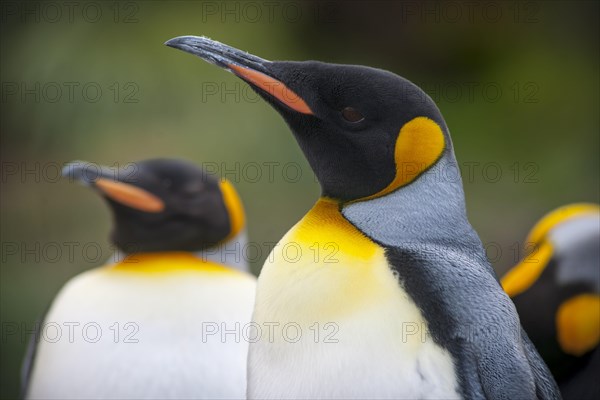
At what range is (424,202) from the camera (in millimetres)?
1119

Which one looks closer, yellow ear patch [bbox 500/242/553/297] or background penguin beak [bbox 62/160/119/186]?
yellow ear patch [bbox 500/242/553/297]

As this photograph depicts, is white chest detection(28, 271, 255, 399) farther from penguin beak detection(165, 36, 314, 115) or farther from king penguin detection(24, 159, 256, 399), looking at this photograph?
penguin beak detection(165, 36, 314, 115)

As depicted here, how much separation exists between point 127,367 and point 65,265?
2921 mm

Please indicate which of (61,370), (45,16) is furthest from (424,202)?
(45,16)

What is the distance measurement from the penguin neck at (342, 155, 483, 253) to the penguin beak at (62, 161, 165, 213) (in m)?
0.90

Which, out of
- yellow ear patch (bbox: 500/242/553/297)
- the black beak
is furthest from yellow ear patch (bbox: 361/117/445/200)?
yellow ear patch (bbox: 500/242/553/297)

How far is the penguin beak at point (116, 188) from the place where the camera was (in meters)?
1.87

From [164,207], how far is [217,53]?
893mm

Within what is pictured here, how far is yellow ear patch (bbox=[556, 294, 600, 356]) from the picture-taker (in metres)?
1.53

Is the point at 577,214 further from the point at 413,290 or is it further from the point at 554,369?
the point at 413,290

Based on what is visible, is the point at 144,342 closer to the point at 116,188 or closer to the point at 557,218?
the point at 116,188

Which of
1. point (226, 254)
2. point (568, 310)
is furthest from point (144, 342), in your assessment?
point (568, 310)

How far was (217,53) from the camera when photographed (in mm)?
1120

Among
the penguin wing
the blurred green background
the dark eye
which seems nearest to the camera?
the penguin wing
